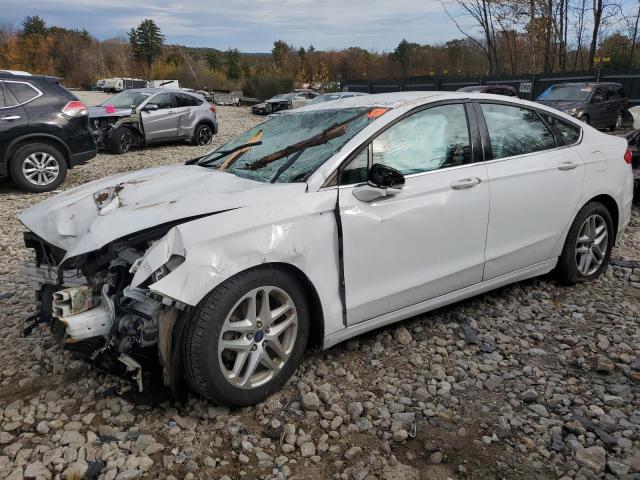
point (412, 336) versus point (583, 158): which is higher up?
point (583, 158)

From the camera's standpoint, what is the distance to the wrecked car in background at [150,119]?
41.4 feet

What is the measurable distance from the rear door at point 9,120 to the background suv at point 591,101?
13673 mm

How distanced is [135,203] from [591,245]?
11.5 feet

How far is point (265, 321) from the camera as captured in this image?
2729 mm

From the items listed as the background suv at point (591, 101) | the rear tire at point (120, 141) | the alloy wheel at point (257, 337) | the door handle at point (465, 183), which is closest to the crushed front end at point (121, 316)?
the alloy wheel at point (257, 337)

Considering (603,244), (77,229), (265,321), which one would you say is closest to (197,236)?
(265,321)

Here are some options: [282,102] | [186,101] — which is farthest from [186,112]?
[282,102]

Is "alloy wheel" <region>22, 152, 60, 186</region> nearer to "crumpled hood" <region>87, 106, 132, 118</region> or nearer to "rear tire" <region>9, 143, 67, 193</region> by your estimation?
"rear tire" <region>9, 143, 67, 193</region>

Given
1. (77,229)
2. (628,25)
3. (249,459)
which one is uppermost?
(628,25)

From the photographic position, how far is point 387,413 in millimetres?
2775

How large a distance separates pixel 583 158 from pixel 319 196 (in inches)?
93.8

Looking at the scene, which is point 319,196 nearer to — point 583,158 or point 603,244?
point 583,158

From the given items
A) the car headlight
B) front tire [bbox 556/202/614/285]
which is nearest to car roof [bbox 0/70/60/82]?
the car headlight

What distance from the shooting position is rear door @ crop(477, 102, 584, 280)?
359 centimetres
